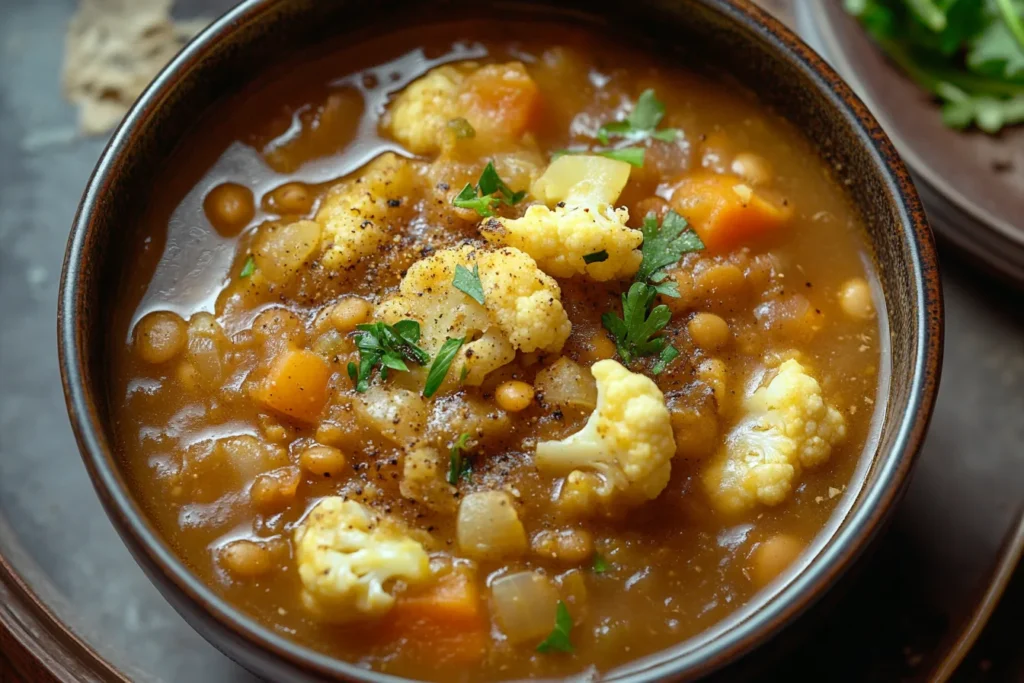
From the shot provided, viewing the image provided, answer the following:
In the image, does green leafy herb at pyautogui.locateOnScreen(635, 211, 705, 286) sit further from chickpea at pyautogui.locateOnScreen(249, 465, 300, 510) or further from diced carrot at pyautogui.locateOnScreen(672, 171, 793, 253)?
chickpea at pyautogui.locateOnScreen(249, 465, 300, 510)

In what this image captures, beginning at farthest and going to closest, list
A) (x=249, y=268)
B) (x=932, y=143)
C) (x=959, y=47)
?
(x=959, y=47), (x=932, y=143), (x=249, y=268)

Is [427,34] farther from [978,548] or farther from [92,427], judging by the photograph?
[978,548]

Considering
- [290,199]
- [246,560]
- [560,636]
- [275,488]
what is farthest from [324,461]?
[290,199]

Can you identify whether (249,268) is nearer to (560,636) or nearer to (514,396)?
(514,396)

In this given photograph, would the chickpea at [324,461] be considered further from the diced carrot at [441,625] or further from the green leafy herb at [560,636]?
the green leafy herb at [560,636]

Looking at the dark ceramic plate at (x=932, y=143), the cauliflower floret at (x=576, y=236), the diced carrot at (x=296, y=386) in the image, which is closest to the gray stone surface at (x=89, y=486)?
the dark ceramic plate at (x=932, y=143)

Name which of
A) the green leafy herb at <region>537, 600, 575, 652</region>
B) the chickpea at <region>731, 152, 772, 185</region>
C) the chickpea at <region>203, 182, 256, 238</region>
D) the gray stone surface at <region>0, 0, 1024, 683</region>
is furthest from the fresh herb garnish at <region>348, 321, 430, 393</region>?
the chickpea at <region>731, 152, 772, 185</region>
